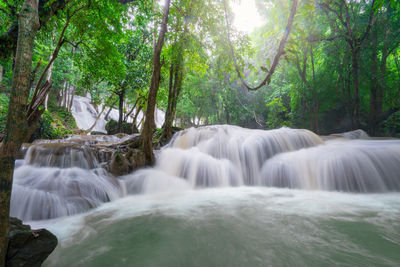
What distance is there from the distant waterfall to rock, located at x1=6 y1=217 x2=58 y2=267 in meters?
3.46

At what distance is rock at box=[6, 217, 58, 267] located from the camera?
1.31 m

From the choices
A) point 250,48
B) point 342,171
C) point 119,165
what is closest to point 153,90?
point 119,165

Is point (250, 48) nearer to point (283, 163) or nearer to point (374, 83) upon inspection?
point (283, 163)

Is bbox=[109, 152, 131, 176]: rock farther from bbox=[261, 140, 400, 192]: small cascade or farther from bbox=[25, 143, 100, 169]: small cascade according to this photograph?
bbox=[261, 140, 400, 192]: small cascade

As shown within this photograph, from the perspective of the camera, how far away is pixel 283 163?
5.70m

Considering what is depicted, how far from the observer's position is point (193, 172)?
6.18m

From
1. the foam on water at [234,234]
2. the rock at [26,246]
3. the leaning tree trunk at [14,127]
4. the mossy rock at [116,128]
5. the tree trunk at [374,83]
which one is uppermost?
the tree trunk at [374,83]

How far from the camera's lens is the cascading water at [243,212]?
5.74ft

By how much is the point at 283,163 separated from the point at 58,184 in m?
6.35

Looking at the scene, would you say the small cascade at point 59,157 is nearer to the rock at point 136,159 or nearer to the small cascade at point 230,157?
the rock at point 136,159

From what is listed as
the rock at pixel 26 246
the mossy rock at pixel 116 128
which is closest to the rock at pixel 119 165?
the rock at pixel 26 246

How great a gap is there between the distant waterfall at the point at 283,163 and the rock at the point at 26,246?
11.4 feet

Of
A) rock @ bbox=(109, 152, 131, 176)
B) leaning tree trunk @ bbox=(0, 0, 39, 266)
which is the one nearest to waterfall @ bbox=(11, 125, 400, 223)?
rock @ bbox=(109, 152, 131, 176)

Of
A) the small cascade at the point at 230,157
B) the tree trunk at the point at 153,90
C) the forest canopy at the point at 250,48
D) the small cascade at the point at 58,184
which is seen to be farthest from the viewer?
the small cascade at the point at 230,157
